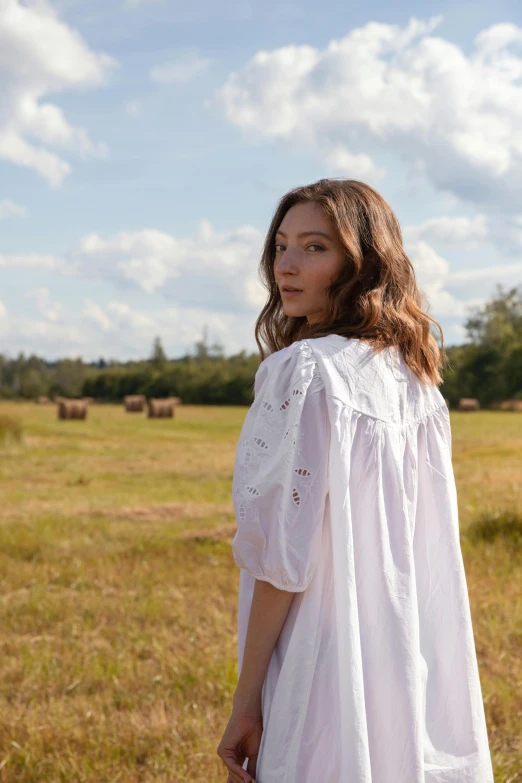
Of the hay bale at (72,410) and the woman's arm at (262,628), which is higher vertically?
the woman's arm at (262,628)

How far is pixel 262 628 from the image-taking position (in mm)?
1584

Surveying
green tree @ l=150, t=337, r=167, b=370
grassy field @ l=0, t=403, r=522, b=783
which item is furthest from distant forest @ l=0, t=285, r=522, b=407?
grassy field @ l=0, t=403, r=522, b=783

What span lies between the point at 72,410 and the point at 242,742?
31490mm

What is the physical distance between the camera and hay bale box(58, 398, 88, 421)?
32.1 meters

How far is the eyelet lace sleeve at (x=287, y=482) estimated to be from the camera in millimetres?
1540

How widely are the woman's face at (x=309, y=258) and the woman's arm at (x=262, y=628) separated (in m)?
0.68

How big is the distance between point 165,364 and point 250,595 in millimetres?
89930

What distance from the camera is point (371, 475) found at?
65.4 inches

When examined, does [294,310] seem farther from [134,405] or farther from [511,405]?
[511,405]

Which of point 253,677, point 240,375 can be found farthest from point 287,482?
point 240,375

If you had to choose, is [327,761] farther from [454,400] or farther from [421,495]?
[454,400]

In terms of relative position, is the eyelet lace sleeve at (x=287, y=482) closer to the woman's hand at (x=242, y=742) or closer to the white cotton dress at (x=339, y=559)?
the white cotton dress at (x=339, y=559)

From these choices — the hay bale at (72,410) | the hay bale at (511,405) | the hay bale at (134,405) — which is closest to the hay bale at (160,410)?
the hay bale at (72,410)

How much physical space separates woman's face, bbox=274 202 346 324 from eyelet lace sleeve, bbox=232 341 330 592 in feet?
0.93
